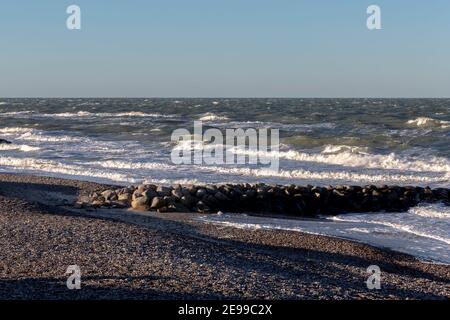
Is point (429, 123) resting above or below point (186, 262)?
above

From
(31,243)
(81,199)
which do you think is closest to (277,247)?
(31,243)

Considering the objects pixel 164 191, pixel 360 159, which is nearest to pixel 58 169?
pixel 164 191

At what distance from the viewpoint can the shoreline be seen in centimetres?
673

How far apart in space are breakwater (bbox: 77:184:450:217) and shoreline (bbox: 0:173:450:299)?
170cm

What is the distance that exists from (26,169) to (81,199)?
7789 mm

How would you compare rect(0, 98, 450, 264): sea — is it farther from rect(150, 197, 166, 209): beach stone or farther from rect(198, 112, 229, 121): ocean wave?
rect(198, 112, 229, 121): ocean wave

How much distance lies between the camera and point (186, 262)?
26.3ft

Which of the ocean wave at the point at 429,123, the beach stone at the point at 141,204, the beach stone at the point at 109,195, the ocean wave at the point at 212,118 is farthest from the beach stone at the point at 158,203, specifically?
the ocean wave at the point at 212,118

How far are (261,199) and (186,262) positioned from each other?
23.5ft

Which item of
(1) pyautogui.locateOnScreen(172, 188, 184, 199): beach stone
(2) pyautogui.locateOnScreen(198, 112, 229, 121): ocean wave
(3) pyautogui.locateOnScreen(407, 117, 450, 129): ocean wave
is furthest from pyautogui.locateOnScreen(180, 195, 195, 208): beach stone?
(2) pyautogui.locateOnScreen(198, 112, 229, 121): ocean wave

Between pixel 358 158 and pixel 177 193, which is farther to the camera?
pixel 358 158

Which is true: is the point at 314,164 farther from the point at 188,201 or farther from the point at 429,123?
the point at 429,123
